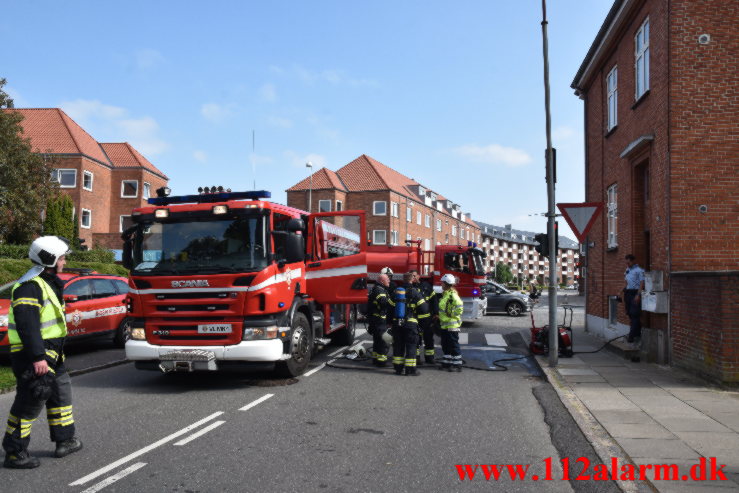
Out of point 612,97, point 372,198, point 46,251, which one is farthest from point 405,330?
point 372,198

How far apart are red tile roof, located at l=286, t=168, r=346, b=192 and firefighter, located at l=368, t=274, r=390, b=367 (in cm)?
4792

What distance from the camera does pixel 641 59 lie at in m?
12.7

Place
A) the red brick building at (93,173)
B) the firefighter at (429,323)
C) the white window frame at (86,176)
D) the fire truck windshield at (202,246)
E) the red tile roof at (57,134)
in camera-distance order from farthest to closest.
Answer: the red tile roof at (57,134), the white window frame at (86,176), the red brick building at (93,173), the firefighter at (429,323), the fire truck windshield at (202,246)

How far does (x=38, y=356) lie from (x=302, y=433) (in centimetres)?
257

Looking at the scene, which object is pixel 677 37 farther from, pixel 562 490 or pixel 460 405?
pixel 562 490

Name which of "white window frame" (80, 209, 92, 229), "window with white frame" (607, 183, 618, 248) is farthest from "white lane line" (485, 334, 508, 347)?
"white window frame" (80, 209, 92, 229)

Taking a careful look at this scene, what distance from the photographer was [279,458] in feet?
16.8

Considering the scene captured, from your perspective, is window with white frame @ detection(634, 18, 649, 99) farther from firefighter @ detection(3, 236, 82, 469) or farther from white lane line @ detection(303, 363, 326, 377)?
firefighter @ detection(3, 236, 82, 469)

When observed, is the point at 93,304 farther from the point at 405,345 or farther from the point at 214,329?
the point at 405,345

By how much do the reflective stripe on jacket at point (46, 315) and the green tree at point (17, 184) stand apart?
22.5 m

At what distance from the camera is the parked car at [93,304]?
11367mm

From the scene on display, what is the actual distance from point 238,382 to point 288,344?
109 centimetres

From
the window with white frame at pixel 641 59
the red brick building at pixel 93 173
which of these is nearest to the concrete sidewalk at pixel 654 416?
the window with white frame at pixel 641 59

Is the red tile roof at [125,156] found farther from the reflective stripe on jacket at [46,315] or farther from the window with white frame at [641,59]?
the reflective stripe on jacket at [46,315]
